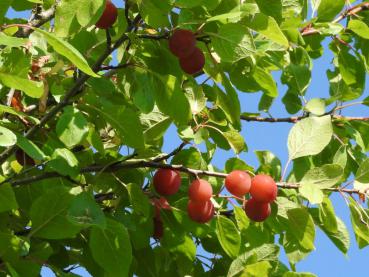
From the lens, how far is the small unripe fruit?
2262 mm

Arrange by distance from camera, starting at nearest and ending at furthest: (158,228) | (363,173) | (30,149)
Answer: (30,149) → (363,173) → (158,228)

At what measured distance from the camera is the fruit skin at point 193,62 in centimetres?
194

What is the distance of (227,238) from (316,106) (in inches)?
25.8

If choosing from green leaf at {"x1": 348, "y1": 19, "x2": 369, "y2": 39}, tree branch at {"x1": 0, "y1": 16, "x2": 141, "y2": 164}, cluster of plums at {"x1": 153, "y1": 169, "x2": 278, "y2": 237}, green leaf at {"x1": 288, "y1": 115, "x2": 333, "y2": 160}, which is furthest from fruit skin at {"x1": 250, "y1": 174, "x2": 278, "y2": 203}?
green leaf at {"x1": 348, "y1": 19, "x2": 369, "y2": 39}

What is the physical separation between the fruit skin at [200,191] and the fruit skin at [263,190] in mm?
129

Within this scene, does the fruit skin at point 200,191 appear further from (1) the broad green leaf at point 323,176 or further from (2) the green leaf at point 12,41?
(2) the green leaf at point 12,41

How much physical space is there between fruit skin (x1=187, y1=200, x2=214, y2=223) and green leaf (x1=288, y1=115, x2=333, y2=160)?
30 centimetres

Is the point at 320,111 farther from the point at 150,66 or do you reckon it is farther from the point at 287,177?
the point at 150,66

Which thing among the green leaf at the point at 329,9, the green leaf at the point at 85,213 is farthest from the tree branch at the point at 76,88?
the green leaf at the point at 329,9

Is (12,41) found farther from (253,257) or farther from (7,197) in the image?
(253,257)

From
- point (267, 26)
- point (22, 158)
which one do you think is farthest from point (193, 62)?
point (22, 158)

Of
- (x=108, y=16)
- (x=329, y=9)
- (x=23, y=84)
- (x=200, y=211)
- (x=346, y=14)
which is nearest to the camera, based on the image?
(x=23, y=84)

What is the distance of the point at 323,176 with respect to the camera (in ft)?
6.61

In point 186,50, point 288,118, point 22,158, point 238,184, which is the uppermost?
point 186,50
